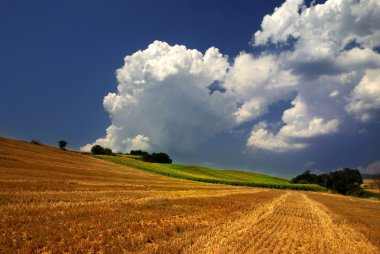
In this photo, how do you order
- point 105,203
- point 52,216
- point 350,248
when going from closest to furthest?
point 350,248, point 52,216, point 105,203

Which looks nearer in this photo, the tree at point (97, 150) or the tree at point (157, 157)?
the tree at point (97, 150)

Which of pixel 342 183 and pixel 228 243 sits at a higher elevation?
pixel 342 183

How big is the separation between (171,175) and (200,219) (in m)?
61.4

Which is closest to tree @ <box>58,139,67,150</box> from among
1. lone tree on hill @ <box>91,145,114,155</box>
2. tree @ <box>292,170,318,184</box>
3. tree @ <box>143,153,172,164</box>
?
lone tree on hill @ <box>91,145,114,155</box>

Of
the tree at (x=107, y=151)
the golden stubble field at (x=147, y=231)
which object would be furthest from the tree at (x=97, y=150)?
the golden stubble field at (x=147, y=231)

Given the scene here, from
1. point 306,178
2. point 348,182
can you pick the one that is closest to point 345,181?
point 348,182

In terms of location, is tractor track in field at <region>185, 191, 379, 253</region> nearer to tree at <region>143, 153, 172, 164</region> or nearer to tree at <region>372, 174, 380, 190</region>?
tree at <region>372, 174, 380, 190</region>

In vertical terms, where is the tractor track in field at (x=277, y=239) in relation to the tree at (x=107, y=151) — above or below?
below

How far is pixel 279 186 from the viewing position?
83.9 meters

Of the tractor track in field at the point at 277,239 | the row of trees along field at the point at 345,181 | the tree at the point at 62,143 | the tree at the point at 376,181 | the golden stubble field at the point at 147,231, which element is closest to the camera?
the golden stubble field at the point at 147,231

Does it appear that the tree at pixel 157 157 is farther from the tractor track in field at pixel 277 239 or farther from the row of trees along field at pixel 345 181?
the tractor track in field at pixel 277 239

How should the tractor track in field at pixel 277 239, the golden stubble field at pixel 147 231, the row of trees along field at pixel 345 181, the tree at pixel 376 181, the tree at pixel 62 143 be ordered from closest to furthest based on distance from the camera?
the golden stubble field at pixel 147 231 < the tractor track in field at pixel 277 239 < the tree at pixel 376 181 < the row of trees along field at pixel 345 181 < the tree at pixel 62 143

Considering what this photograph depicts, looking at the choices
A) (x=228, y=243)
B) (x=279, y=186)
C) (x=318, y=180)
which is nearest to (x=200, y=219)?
(x=228, y=243)

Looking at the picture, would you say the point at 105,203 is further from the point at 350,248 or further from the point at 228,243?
the point at 350,248
